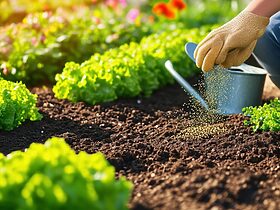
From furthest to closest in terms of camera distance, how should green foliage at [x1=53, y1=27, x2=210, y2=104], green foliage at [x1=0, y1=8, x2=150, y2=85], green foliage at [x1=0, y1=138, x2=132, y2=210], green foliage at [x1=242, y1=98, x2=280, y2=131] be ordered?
green foliage at [x1=0, y1=8, x2=150, y2=85] → green foliage at [x1=53, y1=27, x2=210, y2=104] → green foliage at [x1=242, y1=98, x2=280, y2=131] → green foliage at [x1=0, y1=138, x2=132, y2=210]

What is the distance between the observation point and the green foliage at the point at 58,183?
2.28 meters

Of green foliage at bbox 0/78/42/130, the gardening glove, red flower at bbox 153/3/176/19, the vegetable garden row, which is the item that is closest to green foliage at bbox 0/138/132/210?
the vegetable garden row

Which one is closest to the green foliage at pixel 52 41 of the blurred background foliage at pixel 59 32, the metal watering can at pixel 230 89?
the blurred background foliage at pixel 59 32

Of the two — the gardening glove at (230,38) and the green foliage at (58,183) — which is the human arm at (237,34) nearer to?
the gardening glove at (230,38)

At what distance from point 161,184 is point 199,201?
1.02 feet

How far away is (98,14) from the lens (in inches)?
275

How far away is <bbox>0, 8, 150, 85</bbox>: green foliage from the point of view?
5406 mm

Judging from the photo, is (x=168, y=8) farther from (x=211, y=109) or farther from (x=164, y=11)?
(x=211, y=109)

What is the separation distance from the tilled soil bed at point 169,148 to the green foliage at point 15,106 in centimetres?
6

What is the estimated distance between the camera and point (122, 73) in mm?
4770

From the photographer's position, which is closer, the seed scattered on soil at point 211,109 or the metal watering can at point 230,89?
the seed scattered on soil at point 211,109

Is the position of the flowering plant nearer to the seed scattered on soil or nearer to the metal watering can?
the metal watering can

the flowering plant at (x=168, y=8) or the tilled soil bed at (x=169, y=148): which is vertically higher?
the flowering plant at (x=168, y=8)

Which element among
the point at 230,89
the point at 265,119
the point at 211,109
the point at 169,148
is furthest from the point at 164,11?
the point at 169,148
